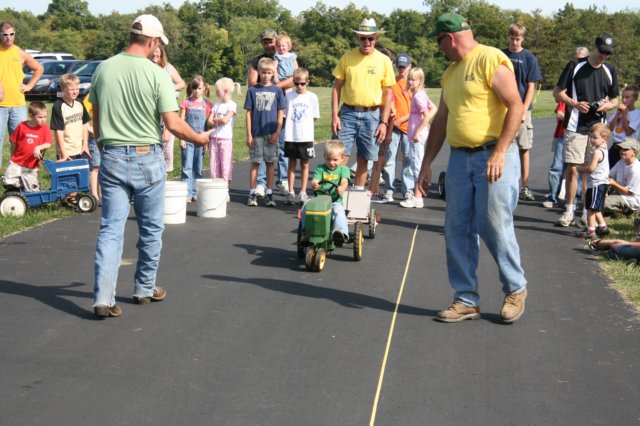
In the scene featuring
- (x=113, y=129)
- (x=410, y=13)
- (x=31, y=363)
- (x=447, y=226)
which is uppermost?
(x=410, y=13)

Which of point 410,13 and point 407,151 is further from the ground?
point 410,13

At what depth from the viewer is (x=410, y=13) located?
103 metres

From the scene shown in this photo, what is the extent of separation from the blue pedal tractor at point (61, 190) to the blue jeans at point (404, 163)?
13.4 feet

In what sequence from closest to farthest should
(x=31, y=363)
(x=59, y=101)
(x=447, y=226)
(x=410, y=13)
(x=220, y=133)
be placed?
(x=31, y=363), (x=447, y=226), (x=59, y=101), (x=220, y=133), (x=410, y=13)

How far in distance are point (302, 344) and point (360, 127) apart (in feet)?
19.3

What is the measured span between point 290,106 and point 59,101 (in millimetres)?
3056

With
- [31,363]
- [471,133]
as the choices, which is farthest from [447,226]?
[31,363]

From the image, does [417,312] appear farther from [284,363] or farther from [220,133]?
[220,133]

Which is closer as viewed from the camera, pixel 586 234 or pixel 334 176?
pixel 334 176

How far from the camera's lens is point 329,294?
764cm

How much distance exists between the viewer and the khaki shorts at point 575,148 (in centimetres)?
1168

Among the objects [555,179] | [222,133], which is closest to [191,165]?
[222,133]

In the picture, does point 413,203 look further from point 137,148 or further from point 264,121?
point 137,148

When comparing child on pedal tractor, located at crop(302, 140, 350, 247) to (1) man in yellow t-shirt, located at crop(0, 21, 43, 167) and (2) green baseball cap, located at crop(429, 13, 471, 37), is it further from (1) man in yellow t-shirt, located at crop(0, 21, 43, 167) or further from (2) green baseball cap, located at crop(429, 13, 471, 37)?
(1) man in yellow t-shirt, located at crop(0, 21, 43, 167)
